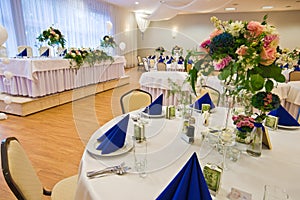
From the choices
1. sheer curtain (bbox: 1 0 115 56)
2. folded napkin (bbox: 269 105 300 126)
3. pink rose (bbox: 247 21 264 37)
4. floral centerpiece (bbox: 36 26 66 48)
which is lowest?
folded napkin (bbox: 269 105 300 126)

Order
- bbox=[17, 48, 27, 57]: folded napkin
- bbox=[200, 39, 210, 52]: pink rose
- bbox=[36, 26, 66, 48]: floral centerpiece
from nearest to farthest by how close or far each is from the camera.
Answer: bbox=[200, 39, 210, 52]: pink rose
bbox=[17, 48, 27, 57]: folded napkin
bbox=[36, 26, 66, 48]: floral centerpiece

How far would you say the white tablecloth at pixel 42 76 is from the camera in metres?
3.68

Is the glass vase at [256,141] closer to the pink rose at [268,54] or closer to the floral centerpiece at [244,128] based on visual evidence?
the floral centerpiece at [244,128]

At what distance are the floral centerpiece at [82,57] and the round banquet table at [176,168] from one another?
3.44 metres

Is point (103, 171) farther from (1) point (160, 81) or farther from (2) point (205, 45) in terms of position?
(1) point (160, 81)

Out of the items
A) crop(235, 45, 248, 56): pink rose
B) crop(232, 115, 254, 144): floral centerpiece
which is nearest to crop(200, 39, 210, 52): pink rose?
crop(235, 45, 248, 56): pink rose

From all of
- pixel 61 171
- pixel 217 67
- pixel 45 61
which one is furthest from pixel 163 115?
pixel 45 61

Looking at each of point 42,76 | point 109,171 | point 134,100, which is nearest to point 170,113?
point 134,100

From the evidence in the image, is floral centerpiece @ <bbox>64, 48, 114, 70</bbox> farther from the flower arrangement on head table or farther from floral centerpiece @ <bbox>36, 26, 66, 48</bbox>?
the flower arrangement on head table

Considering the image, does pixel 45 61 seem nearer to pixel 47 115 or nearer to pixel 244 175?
pixel 47 115

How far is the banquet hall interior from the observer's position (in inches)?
37.1

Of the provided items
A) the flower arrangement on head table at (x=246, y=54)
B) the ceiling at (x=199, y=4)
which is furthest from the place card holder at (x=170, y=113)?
the ceiling at (x=199, y=4)

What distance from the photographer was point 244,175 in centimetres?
90

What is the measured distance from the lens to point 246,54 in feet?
2.95
